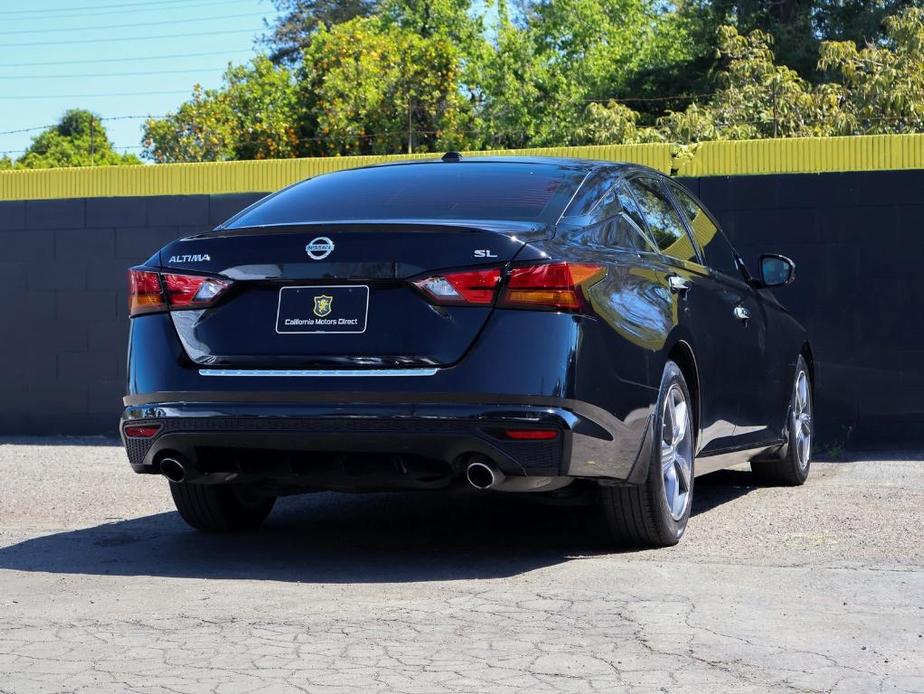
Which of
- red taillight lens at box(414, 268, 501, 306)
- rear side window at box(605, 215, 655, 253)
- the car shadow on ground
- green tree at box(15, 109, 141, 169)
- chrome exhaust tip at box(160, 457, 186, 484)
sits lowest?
the car shadow on ground

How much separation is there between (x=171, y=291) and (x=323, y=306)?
63cm

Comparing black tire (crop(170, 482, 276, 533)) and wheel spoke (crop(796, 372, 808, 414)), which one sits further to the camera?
wheel spoke (crop(796, 372, 808, 414))

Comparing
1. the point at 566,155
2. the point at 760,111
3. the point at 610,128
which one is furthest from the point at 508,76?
the point at 566,155

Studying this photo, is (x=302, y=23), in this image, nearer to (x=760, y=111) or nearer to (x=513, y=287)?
(x=760, y=111)

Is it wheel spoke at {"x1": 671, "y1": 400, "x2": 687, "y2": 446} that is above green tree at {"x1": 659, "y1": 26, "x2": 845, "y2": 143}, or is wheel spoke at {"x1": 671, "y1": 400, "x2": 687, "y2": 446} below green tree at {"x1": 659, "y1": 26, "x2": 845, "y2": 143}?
below

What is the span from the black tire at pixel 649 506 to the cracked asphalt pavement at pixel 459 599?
0.08 metres

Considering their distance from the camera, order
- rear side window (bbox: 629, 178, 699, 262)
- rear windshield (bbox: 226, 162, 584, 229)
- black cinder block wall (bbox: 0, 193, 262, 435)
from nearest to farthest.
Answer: rear windshield (bbox: 226, 162, 584, 229)
rear side window (bbox: 629, 178, 699, 262)
black cinder block wall (bbox: 0, 193, 262, 435)

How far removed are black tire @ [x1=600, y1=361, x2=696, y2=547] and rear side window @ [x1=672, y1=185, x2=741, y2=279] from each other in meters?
1.31

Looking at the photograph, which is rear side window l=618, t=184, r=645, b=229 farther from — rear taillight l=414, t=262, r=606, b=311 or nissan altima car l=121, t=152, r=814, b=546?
rear taillight l=414, t=262, r=606, b=311

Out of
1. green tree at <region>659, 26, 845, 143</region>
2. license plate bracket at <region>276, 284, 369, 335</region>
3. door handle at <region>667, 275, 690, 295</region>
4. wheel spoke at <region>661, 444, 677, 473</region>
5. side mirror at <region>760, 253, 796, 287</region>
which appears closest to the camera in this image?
license plate bracket at <region>276, 284, 369, 335</region>

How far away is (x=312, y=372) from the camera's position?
527 cm

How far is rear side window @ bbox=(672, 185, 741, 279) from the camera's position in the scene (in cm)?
709

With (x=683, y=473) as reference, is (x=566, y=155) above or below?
above

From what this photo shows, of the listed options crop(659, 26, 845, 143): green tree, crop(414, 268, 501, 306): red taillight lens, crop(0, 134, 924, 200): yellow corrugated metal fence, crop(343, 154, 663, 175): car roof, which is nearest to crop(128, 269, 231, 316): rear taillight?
crop(414, 268, 501, 306): red taillight lens
